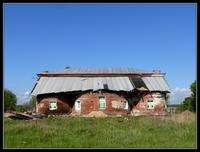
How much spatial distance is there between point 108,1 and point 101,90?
20042 millimetres

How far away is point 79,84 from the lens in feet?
113

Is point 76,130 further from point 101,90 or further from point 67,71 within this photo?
point 67,71

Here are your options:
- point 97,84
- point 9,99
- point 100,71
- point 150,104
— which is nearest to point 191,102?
point 150,104

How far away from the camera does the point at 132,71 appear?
3834 centimetres

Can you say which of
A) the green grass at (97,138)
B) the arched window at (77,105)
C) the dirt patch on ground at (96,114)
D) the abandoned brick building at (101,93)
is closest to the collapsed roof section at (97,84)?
the abandoned brick building at (101,93)

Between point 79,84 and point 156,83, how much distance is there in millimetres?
8040

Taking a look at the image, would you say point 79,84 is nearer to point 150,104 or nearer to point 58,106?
point 58,106

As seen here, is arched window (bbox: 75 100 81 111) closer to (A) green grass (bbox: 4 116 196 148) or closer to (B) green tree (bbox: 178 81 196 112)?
(A) green grass (bbox: 4 116 196 148)

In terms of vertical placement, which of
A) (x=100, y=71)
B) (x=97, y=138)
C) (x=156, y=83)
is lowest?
(x=97, y=138)

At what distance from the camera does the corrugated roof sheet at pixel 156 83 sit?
34406 millimetres

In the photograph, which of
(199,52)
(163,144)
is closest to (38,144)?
(163,144)

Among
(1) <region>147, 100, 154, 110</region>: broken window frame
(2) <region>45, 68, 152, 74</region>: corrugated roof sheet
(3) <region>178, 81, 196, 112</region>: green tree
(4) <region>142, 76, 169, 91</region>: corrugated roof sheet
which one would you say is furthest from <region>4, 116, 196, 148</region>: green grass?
(3) <region>178, 81, 196, 112</region>: green tree

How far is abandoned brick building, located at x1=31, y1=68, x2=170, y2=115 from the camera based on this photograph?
3272cm

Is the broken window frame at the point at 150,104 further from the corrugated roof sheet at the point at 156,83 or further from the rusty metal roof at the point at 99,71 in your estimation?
the rusty metal roof at the point at 99,71
